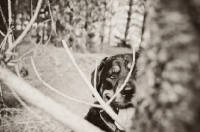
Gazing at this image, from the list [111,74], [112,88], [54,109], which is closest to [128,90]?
[112,88]

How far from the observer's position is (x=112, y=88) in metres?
3.14

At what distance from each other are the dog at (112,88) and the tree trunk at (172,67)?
219cm

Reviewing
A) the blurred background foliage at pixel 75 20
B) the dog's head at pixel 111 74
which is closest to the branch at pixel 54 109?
the dog's head at pixel 111 74

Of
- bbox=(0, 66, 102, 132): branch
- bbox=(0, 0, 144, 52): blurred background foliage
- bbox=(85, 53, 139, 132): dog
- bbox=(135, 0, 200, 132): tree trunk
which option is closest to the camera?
bbox=(135, 0, 200, 132): tree trunk

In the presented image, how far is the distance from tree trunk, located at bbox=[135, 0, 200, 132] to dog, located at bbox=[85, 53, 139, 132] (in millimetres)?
2188

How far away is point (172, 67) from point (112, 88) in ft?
8.68

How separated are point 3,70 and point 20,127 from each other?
2.21 m

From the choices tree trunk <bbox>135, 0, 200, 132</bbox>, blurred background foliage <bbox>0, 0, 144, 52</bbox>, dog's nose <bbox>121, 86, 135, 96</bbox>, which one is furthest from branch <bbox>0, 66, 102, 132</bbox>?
blurred background foliage <bbox>0, 0, 144, 52</bbox>

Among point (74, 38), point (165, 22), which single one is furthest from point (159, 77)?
point (74, 38)

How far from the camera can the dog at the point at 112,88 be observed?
2.85m

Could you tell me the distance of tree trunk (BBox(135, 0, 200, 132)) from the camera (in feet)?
1.55

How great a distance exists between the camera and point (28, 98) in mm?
901

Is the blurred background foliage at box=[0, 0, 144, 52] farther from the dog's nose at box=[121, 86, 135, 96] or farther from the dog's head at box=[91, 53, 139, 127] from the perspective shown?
the dog's nose at box=[121, 86, 135, 96]

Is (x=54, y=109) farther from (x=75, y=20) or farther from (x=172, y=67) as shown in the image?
(x=75, y=20)
